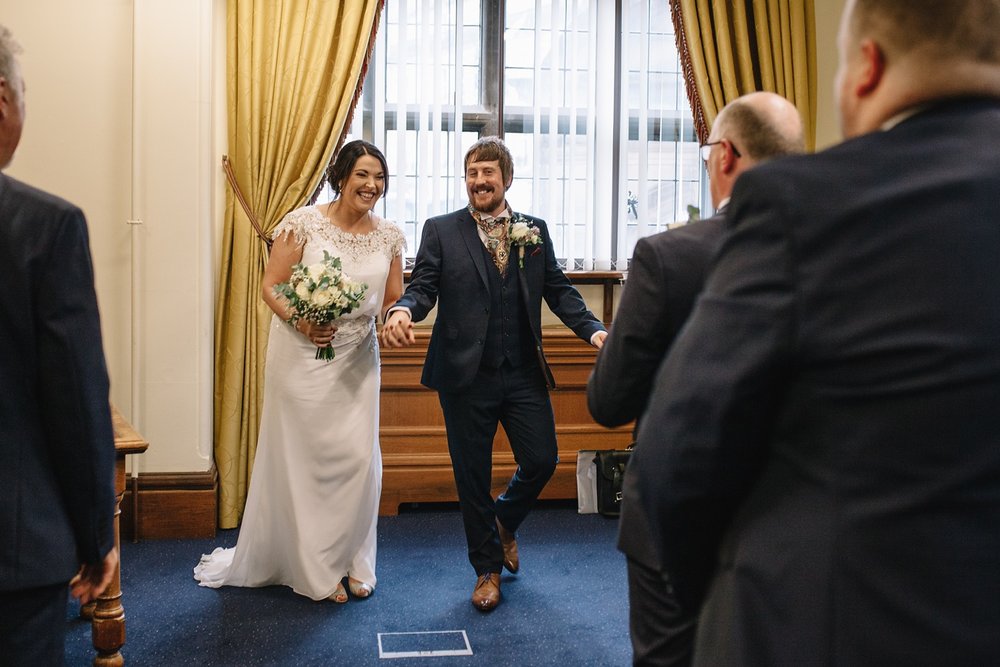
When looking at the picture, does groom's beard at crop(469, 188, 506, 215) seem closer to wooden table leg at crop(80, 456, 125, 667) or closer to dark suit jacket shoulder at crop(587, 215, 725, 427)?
wooden table leg at crop(80, 456, 125, 667)

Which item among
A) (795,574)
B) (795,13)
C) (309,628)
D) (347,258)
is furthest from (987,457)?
(795,13)

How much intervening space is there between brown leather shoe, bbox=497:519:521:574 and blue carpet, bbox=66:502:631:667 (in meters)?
0.06

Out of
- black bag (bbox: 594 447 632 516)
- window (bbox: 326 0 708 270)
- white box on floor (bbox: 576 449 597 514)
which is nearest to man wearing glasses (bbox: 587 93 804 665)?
black bag (bbox: 594 447 632 516)

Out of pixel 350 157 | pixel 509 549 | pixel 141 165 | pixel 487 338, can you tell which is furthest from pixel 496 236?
pixel 141 165

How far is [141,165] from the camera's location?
475 cm

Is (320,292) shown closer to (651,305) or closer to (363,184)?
(363,184)

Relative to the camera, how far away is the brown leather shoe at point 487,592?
3.96m

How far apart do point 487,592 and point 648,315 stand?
2260 millimetres

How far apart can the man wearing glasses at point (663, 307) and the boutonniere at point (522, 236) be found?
1994mm

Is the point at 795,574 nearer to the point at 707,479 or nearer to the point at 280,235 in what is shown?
the point at 707,479

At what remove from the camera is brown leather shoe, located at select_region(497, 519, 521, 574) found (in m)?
4.39

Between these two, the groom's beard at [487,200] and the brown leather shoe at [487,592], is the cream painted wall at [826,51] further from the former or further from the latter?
the brown leather shoe at [487,592]

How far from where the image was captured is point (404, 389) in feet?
17.8

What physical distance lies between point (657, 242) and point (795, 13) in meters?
4.09
